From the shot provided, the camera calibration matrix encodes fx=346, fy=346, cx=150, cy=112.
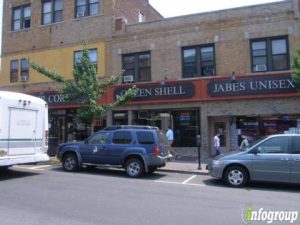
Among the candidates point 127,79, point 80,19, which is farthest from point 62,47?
point 127,79

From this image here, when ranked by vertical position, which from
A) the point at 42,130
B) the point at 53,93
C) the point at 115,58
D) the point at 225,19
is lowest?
the point at 42,130

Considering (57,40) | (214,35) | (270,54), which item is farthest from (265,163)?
(57,40)

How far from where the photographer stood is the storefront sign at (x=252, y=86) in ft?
54.1

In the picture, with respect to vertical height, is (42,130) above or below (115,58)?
below

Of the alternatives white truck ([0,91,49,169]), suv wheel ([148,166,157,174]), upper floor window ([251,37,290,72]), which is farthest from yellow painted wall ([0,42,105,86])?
suv wheel ([148,166,157,174])

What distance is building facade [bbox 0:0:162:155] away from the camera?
21.5 metres

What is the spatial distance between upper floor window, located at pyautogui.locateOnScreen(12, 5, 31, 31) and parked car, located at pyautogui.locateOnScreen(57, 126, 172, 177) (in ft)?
45.7

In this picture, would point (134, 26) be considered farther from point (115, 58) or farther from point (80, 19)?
point (80, 19)

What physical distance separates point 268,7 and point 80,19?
1149cm

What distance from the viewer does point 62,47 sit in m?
22.7

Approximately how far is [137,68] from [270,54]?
743 centimetres

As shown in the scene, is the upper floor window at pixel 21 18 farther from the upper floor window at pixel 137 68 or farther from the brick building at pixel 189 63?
the upper floor window at pixel 137 68

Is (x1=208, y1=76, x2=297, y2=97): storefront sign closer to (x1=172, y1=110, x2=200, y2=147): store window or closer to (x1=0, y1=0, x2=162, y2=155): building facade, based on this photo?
(x1=172, y1=110, x2=200, y2=147): store window

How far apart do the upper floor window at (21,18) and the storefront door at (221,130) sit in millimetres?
14746
